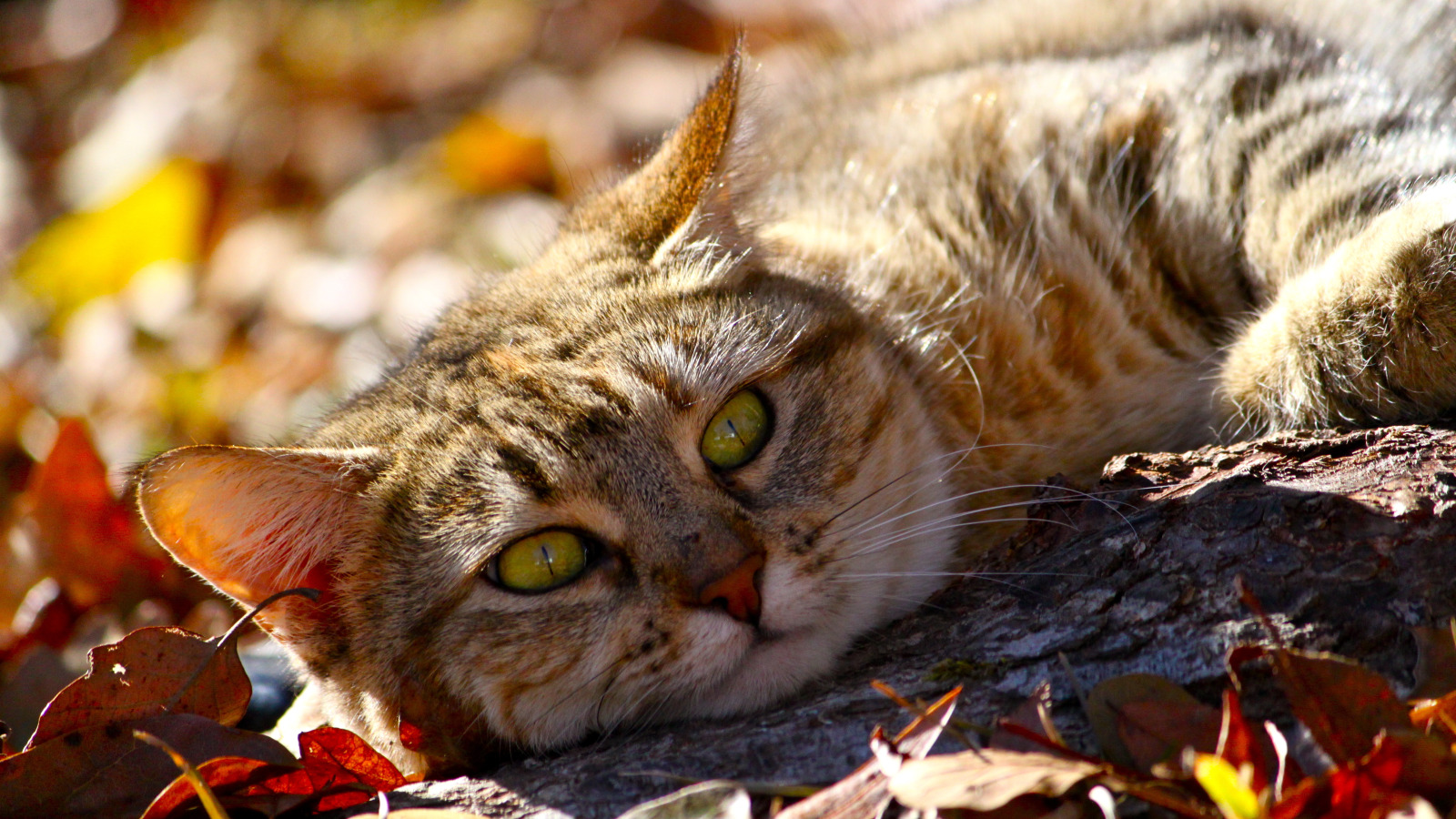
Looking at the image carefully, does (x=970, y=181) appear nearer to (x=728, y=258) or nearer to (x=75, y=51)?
(x=728, y=258)

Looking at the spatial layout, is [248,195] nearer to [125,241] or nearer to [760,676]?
[125,241]

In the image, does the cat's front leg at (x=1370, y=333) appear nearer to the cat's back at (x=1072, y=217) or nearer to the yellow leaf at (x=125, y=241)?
the cat's back at (x=1072, y=217)

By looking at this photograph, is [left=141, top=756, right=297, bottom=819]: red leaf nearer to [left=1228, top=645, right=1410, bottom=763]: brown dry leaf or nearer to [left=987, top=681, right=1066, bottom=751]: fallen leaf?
[left=987, top=681, right=1066, bottom=751]: fallen leaf

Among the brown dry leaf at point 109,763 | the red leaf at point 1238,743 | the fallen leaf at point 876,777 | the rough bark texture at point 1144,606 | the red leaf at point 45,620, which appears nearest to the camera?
the red leaf at point 1238,743

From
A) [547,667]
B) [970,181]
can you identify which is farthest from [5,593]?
[970,181]

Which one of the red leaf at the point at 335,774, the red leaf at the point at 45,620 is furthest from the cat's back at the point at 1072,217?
the red leaf at the point at 45,620

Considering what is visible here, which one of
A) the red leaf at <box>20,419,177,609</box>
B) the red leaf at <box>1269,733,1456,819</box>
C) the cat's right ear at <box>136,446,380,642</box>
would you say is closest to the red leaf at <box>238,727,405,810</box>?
the cat's right ear at <box>136,446,380,642</box>

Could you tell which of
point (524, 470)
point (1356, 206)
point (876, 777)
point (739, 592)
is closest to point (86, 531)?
point (524, 470)
